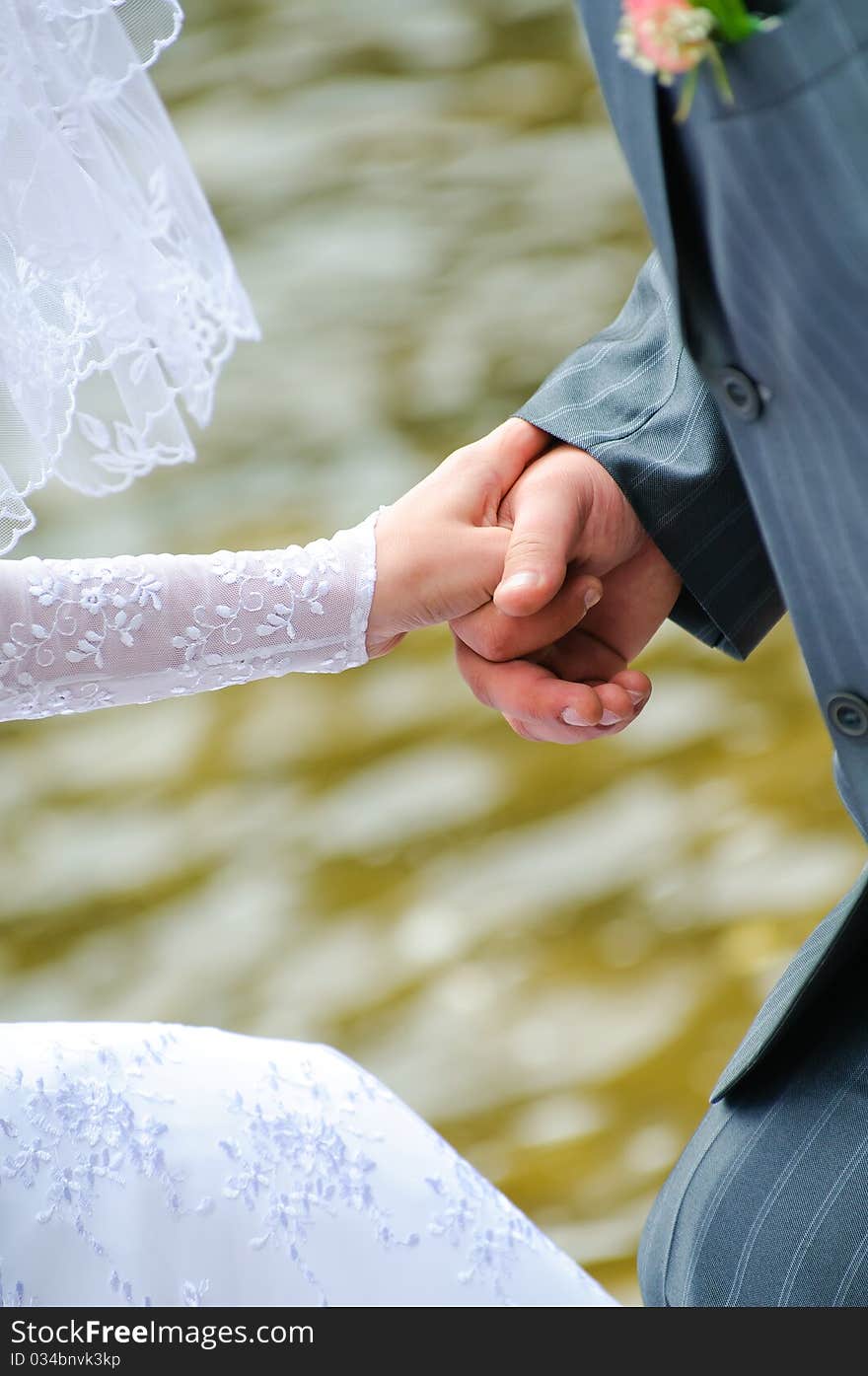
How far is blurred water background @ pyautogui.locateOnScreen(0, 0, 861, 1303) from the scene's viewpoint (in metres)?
1.76

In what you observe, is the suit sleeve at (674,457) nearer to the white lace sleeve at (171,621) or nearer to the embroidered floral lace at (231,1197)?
the white lace sleeve at (171,621)

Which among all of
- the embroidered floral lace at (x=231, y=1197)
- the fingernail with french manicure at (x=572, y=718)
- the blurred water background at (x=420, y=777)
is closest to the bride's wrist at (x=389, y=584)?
the fingernail with french manicure at (x=572, y=718)

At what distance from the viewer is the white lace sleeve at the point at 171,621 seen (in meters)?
0.96

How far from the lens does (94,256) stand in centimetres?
94

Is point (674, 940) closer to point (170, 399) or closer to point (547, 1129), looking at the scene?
point (547, 1129)

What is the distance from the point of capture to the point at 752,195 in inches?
23.7

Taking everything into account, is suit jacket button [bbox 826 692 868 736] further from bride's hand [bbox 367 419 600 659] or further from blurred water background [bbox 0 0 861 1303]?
blurred water background [bbox 0 0 861 1303]

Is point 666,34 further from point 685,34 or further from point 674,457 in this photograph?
point 674,457

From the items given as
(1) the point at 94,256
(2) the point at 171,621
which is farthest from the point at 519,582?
(1) the point at 94,256

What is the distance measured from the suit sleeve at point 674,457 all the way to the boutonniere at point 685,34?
1.43ft

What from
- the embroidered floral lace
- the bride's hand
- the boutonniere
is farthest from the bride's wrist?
the boutonniere

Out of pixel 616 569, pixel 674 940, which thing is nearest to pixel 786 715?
pixel 674 940

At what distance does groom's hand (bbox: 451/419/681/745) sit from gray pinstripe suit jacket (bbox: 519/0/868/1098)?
11.1 inches

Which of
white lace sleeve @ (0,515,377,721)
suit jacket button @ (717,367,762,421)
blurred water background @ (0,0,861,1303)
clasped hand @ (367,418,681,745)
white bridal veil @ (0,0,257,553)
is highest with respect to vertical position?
white bridal veil @ (0,0,257,553)
